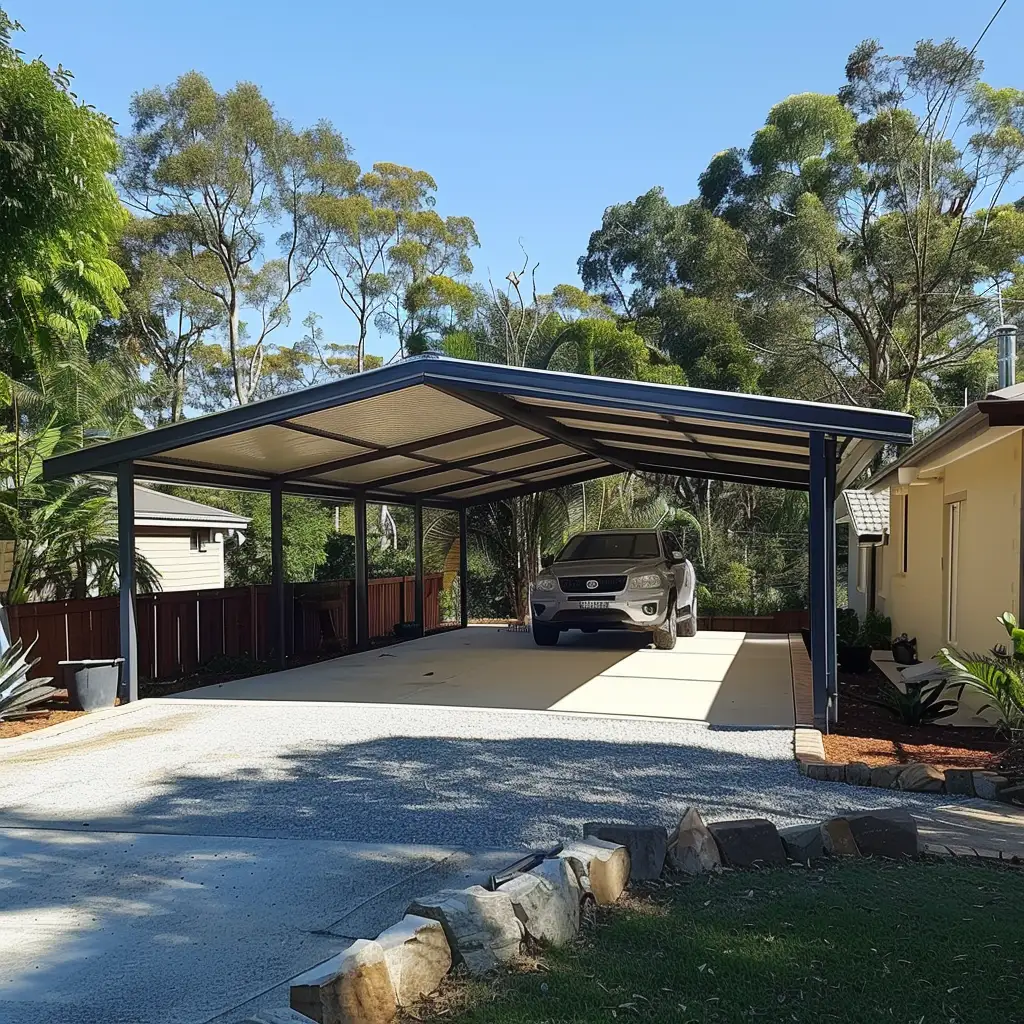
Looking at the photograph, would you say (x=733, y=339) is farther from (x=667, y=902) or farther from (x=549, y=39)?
(x=667, y=902)

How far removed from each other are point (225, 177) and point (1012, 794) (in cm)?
3334

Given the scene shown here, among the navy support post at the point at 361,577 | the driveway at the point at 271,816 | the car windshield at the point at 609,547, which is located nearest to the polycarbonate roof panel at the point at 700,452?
Result: the car windshield at the point at 609,547

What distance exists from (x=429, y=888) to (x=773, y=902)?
161 cm

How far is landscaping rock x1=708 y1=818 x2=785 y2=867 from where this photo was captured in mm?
4863

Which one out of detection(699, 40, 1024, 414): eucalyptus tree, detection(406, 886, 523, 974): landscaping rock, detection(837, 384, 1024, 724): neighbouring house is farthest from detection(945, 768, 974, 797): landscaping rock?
detection(699, 40, 1024, 414): eucalyptus tree

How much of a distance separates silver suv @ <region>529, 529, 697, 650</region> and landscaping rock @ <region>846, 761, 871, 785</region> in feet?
23.5

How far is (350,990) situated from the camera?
125 inches

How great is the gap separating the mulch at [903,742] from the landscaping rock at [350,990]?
4.90 meters

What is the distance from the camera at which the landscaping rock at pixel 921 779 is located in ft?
21.1

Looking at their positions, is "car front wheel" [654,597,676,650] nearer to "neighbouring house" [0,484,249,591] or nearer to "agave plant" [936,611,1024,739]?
"agave plant" [936,611,1024,739]

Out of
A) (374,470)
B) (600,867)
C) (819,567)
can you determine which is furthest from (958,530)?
(600,867)

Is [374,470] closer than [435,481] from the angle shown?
Yes

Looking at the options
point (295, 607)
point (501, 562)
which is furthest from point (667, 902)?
point (501, 562)

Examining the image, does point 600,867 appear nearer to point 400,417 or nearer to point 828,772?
point 828,772
